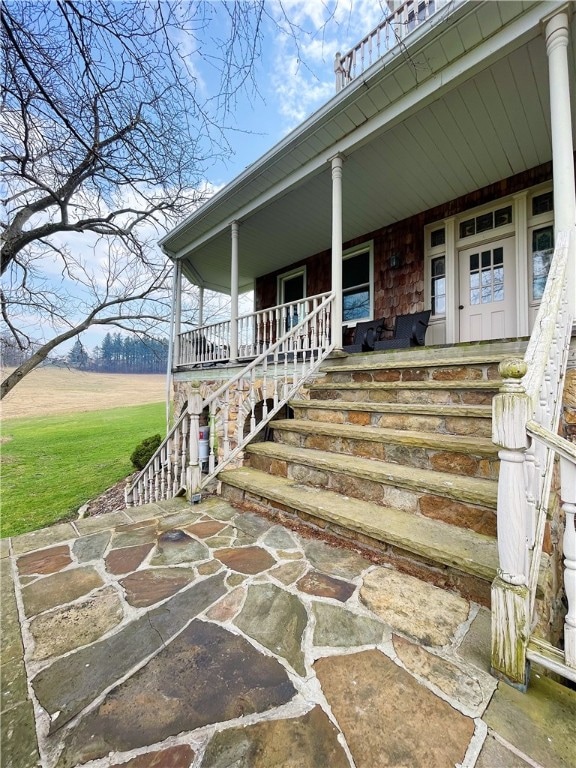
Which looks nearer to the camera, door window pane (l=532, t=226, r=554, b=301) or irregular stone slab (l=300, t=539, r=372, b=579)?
irregular stone slab (l=300, t=539, r=372, b=579)

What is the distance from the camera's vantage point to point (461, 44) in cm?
286

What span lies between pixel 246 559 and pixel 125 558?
745 mm

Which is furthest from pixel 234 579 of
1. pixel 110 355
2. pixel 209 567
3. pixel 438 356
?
pixel 110 355

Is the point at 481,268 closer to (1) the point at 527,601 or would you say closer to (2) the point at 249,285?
(1) the point at 527,601

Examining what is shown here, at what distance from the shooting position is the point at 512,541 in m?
1.12

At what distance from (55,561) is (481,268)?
5.84 metres

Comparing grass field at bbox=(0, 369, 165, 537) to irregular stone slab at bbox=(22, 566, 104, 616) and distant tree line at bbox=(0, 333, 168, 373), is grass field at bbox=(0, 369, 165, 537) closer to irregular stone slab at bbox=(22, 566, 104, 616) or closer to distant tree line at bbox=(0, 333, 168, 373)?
distant tree line at bbox=(0, 333, 168, 373)

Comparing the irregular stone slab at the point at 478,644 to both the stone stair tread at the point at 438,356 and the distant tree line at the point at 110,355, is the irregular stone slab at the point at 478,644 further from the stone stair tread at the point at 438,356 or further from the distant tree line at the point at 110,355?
the distant tree line at the point at 110,355

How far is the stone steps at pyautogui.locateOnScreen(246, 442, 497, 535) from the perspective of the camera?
181 cm

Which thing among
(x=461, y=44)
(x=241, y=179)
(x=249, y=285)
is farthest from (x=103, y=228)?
(x=461, y=44)

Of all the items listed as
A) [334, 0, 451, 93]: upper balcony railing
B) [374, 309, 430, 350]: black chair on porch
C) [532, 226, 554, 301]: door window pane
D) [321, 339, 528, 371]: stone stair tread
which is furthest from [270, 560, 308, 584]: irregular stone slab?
[334, 0, 451, 93]: upper balcony railing

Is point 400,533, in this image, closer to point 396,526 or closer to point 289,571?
point 396,526

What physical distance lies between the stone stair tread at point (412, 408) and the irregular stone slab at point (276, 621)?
5.45 feet

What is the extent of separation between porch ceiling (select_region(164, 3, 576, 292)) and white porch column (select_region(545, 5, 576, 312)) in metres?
0.19
